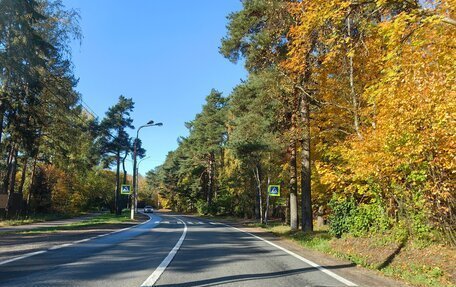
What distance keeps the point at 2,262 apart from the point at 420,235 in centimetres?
1085

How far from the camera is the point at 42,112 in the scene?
31.3 metres

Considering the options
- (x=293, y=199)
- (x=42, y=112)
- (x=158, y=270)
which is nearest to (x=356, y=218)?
(x=158, y=270)

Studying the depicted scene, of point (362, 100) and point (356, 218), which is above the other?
point (362, 100)

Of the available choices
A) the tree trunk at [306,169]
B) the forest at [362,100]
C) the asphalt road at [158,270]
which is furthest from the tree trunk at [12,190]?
the asphalt road at [158,270]

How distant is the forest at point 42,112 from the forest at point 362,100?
34.3 feet

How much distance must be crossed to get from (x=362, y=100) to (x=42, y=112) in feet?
79.0

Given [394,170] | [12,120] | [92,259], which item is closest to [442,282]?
[394,170]

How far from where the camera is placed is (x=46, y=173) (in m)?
53.1

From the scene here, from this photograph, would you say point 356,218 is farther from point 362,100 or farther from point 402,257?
point 362,100

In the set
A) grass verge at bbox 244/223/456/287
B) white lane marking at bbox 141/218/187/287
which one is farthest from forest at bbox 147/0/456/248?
white lane marking at bbox 141/218/187/287

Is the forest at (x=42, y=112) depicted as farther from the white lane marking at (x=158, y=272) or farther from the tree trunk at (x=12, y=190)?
the white lane marking at (x=158, y=272)

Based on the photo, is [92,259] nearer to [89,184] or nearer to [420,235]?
[420,235]

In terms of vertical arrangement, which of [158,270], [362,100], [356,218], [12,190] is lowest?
[158,270]

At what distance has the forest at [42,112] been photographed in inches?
814
